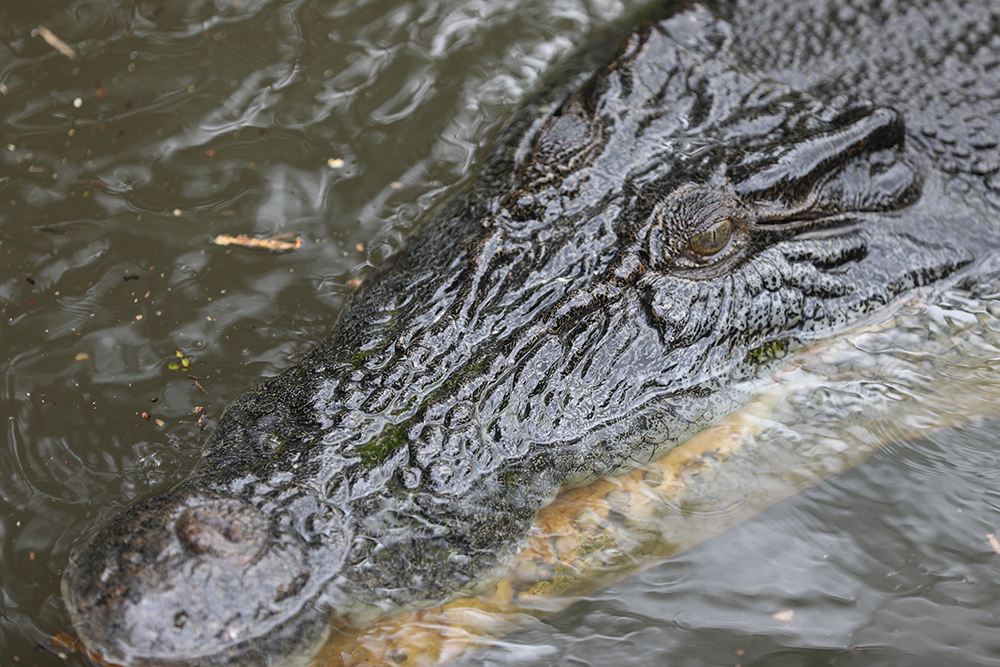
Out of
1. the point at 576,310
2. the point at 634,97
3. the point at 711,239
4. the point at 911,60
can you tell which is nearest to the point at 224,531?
the point at 576,310

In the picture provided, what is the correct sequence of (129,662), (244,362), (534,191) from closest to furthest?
(129,662) < (534,191) < (244,362)

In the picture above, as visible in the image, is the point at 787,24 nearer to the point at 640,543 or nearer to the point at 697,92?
the point at 697,92

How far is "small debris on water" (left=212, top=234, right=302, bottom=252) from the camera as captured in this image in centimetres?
362

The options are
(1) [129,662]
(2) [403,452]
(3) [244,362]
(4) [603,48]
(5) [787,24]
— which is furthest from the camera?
(4) [603,48]

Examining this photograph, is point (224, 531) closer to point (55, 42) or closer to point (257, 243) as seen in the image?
point (257, 243)

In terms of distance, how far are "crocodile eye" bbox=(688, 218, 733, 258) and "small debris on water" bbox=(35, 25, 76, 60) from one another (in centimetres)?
380

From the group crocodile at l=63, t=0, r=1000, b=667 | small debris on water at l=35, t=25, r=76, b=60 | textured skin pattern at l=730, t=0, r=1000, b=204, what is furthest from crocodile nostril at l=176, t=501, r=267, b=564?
small debris on water at l=35, t=25, r=76, b=60

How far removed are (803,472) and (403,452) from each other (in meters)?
1.63

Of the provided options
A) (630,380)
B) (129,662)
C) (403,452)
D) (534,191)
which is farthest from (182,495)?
(534,191)

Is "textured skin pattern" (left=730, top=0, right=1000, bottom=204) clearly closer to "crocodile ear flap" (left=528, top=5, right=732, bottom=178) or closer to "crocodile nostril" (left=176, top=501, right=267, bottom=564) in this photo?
"crocodile ear flap" (left=528, top=5, right=732, bottom=178)

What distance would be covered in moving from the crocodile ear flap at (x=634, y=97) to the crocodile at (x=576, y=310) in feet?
0.04

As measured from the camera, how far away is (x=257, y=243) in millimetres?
3641

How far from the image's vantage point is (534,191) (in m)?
2.91

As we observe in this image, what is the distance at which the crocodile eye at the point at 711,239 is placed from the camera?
2.76 metres
